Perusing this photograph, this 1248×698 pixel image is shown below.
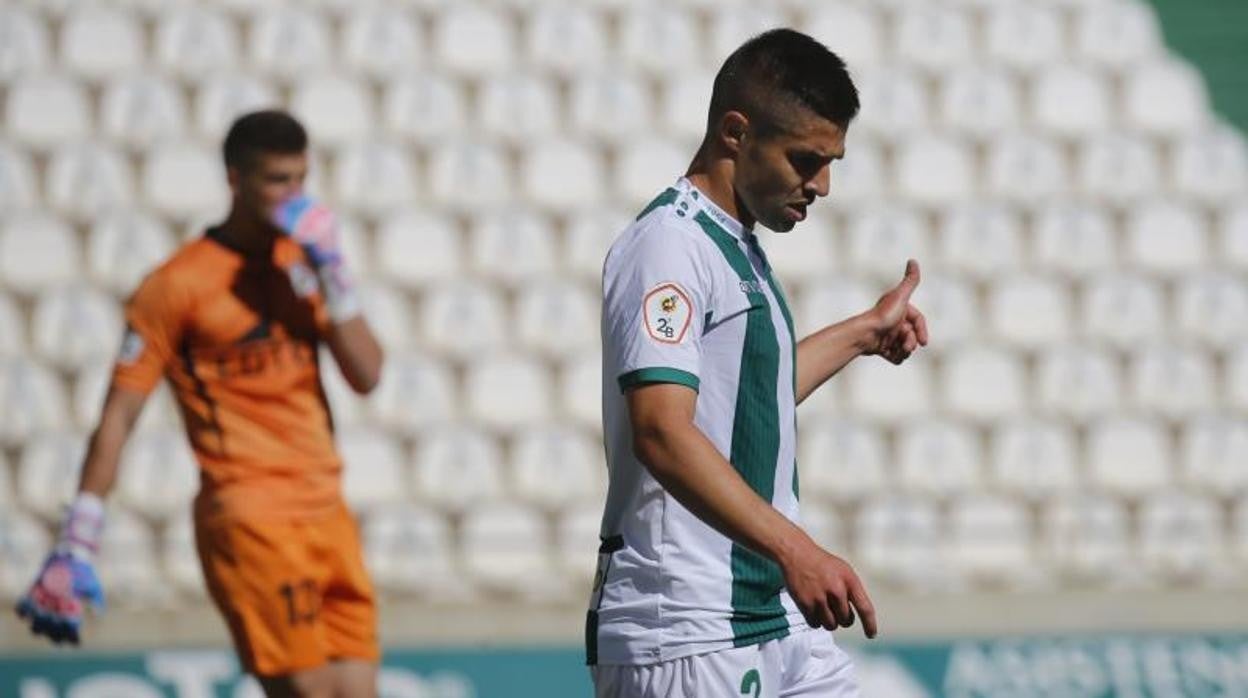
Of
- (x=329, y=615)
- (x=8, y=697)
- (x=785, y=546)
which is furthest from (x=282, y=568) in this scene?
(x=8, y=697)

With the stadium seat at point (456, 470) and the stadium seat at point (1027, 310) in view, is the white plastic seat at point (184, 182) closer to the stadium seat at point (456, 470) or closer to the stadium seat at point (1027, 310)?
the stadium seat at point (456, 470)

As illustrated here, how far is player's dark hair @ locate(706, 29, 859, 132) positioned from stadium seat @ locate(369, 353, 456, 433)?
5.94m

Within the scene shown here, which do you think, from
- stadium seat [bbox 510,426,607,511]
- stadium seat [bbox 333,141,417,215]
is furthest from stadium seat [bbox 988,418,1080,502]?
stadium seat [bbox 333,141,417,215]

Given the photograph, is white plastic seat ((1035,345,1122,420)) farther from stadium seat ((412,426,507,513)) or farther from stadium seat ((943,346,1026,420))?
stadium seat ((412,426,507,513))

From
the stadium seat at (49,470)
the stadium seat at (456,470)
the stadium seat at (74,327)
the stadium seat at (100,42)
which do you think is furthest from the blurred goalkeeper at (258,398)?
the stadium seat at (100,42)

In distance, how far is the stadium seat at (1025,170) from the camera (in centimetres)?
1006

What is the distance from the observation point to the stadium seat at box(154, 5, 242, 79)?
10.5 meters

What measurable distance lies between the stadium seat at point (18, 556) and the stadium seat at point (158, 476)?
424 mm

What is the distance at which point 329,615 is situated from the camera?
5199 millimetres

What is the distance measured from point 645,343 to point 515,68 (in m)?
7.42

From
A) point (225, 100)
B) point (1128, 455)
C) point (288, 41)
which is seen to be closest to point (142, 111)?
point (225, 100)

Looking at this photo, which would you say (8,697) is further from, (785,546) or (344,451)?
(785,546)

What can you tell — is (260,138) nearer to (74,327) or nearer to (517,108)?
(74,327)

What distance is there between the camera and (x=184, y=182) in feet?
33.0
